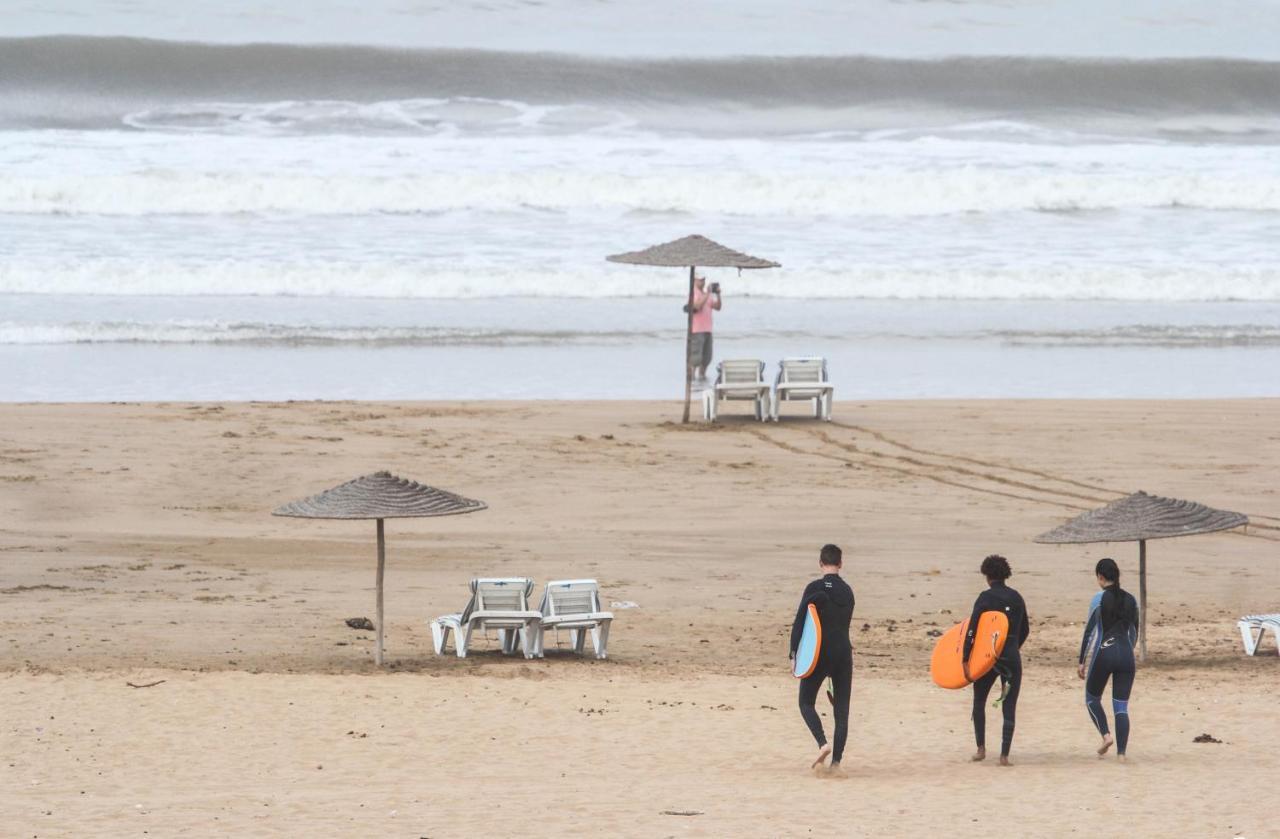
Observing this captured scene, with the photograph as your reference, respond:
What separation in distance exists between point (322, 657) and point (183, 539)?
9.41 ft

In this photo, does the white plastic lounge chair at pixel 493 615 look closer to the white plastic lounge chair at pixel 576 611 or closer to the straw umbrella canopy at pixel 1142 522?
the white plastic lounge chair at pixel 576 611

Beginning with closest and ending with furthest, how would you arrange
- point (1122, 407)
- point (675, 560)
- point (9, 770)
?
1. point (9, 770)
2. point (675, 560)
3. point (1122, 407)

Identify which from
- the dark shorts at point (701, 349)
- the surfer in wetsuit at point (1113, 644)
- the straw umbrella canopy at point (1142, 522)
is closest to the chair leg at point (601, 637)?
the straw umbrella canopy at point (1142, 522)

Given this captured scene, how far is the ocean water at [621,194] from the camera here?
846 inches

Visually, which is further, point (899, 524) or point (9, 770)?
point (899, 524)

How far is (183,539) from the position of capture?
12.4m

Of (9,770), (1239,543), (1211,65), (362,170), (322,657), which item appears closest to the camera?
(9,770)

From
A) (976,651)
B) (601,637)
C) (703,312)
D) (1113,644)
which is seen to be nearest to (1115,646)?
(1113,644)

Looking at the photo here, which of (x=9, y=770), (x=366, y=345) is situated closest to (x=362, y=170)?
(x=366, y=345)

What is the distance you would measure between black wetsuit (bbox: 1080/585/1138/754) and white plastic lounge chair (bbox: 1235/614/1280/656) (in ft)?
8.97

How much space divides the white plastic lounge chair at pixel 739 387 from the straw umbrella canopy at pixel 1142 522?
784cm

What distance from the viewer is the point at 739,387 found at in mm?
17172

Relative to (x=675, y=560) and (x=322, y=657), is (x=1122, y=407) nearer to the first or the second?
(x=675, y=560)

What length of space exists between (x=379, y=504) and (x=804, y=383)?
27.3 ft
